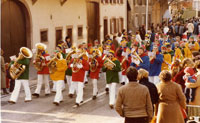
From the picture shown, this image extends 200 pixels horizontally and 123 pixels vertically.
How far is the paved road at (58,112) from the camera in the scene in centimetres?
1241

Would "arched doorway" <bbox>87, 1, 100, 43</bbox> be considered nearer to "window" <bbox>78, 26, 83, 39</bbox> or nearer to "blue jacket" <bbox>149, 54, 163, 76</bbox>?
"window" <bbox>78, 26, 83, 39</bbox>

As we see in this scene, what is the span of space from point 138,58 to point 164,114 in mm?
5979

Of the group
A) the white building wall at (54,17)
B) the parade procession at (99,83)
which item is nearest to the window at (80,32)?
the white building wall at (54,17)

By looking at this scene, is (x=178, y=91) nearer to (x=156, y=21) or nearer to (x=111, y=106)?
(x=111, y=106)

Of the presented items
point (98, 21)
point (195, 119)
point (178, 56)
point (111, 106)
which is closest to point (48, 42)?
point (98, 21)

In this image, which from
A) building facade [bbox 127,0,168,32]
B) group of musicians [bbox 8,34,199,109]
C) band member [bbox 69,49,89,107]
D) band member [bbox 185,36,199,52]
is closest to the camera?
group of musicians [bbox 8,34,199,109]

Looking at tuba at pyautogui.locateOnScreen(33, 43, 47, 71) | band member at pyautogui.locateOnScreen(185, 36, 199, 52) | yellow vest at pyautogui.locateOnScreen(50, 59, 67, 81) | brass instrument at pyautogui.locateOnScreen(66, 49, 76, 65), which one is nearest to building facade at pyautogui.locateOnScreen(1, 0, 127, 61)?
tuba at pyautogui.locateOnScreen(33, 43, 47, 71)

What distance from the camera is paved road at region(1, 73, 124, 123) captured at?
40.7 ft

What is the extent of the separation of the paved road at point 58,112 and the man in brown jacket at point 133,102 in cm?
429

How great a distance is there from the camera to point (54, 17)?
26.9m

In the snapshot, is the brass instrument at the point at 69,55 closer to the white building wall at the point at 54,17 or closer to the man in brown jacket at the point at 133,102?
the man in brown jacket at the point at 133,102

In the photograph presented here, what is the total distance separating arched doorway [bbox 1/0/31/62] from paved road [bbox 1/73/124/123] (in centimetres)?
736

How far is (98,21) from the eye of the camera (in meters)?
35.0

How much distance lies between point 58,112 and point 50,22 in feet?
45.0
